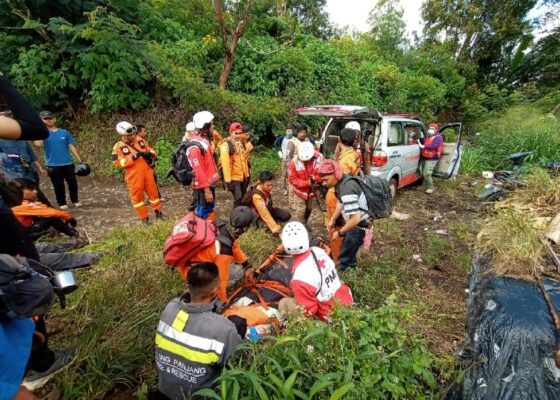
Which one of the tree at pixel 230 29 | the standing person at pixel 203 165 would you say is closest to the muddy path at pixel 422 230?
the standing person at pixel 203 165

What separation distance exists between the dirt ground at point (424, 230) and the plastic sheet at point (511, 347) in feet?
1.36

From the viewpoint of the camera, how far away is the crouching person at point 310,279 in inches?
87.2

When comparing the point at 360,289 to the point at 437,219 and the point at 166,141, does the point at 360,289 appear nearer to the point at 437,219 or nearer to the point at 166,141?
the point at 437,219

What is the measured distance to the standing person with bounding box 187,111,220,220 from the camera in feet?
13.3

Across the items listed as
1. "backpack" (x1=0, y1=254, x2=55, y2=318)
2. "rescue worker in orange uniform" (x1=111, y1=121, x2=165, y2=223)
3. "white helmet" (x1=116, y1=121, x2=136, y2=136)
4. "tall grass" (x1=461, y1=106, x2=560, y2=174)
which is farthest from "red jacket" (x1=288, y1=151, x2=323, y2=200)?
"tall grass" (x1=461, y1=106, x2=560, y2=174)

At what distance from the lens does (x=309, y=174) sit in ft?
14.3

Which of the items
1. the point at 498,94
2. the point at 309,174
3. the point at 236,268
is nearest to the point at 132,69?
the point at 309,174

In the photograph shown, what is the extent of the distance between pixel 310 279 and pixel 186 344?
0.91 meters

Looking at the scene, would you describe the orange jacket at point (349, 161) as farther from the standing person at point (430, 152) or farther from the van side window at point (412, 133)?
the standing person at point (430, 152)

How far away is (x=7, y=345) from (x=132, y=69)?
752 centimetres

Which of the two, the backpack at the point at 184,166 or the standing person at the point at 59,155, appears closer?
the backpack at the point at 184,166

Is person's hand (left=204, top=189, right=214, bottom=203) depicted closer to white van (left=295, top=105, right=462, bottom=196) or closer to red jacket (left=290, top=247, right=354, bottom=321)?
white van (left=295, top=105, right=462, bottom=196)

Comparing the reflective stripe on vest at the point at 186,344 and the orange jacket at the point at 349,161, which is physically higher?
the orange jacket at the point at 349,161

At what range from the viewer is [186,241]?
240 centimetres
